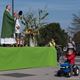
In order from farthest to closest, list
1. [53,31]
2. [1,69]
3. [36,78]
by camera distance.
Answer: [53,31] < [1,69] < [36,78]

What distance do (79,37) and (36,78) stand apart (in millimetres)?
58475

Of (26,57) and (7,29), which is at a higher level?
(7,29)

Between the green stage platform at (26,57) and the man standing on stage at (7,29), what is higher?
the man standing on stage at (7,29)

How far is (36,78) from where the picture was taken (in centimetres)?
1605

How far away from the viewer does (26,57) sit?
21016 mm

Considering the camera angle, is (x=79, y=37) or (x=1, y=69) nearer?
(x=1, y=69)

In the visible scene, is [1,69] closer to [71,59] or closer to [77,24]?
[71,59]

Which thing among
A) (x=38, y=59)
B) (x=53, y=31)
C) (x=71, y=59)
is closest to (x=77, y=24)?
(x=53, y=31)

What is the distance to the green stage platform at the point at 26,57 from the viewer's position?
1988 cm

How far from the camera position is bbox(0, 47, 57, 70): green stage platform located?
783 inches

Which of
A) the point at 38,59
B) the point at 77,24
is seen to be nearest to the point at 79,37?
the point at 77,24

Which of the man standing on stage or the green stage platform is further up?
the man standing on stage

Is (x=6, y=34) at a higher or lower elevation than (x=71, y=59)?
higher

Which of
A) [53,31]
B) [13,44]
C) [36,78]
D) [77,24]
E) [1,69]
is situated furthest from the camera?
[53,31]
